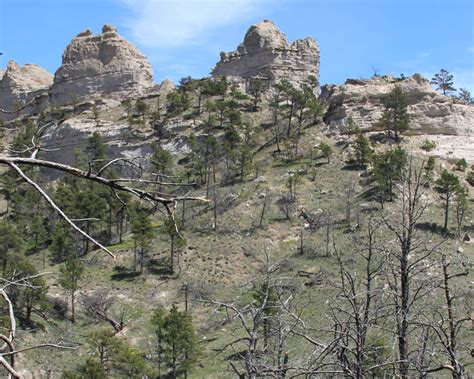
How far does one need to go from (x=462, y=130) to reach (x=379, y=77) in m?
12.6

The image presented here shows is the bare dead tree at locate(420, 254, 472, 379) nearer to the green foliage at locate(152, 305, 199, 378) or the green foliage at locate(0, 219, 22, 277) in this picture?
the green foliage at locate(152, 305, 199, 378)

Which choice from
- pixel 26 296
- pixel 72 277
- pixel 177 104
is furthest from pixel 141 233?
pixel 177 104

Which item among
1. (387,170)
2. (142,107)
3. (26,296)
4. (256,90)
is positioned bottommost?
(26,296)

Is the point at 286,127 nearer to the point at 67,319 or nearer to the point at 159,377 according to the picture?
the point at 67,319

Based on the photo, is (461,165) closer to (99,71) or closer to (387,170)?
(387,170)

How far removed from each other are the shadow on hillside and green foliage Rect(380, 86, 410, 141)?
27415mm

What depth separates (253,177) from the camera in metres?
53.7

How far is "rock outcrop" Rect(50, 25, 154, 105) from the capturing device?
79812mm

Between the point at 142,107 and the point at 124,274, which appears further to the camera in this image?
the point at 142,107

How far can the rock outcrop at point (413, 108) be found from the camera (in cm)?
5831

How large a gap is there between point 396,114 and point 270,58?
2432cm

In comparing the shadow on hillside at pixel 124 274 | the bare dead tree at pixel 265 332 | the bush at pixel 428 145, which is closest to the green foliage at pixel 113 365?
the shadow on hillside at pixel 124 274

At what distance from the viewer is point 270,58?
76500mm

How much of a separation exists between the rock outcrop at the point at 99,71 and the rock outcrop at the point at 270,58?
10.6 m
